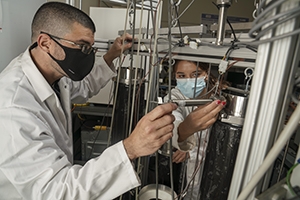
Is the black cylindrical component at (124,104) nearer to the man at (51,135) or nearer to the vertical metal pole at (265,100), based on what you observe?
the man at (51,135)

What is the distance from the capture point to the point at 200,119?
2.55 feet

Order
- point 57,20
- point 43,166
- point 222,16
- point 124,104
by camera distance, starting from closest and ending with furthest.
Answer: point 222,16 → point 43,166 → point 57,20 → point 124,104

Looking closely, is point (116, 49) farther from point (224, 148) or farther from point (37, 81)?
point (224, 148)

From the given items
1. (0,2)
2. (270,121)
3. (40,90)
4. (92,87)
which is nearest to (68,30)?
(40,90)

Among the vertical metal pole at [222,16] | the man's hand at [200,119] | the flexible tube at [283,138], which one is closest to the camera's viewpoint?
the flexible tube at [283,138]

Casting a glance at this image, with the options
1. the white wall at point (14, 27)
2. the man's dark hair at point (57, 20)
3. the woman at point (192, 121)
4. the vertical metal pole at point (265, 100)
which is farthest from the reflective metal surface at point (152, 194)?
the white wall at point (14, 27)

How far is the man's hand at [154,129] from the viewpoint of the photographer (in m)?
0.61

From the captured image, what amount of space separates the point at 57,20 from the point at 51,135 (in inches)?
25.1

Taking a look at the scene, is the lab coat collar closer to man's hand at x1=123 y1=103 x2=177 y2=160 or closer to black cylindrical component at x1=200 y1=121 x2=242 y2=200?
man's hand at x1=123 y1=103 x2=177 y2=160

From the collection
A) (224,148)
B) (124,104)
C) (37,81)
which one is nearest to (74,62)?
(37,81)

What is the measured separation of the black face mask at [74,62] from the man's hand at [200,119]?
0.65m

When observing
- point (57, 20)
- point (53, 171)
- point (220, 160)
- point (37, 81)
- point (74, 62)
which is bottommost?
point (53, 171)

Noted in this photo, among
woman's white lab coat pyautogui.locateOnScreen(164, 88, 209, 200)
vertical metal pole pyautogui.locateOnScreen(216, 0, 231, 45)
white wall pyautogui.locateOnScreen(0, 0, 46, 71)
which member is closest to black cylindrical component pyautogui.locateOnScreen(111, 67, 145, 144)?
woman's white lab coat pyautogui.locateOnScreen(164, 88, 209, 200)

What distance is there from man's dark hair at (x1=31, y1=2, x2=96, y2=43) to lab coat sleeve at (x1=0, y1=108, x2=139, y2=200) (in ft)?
1.84
